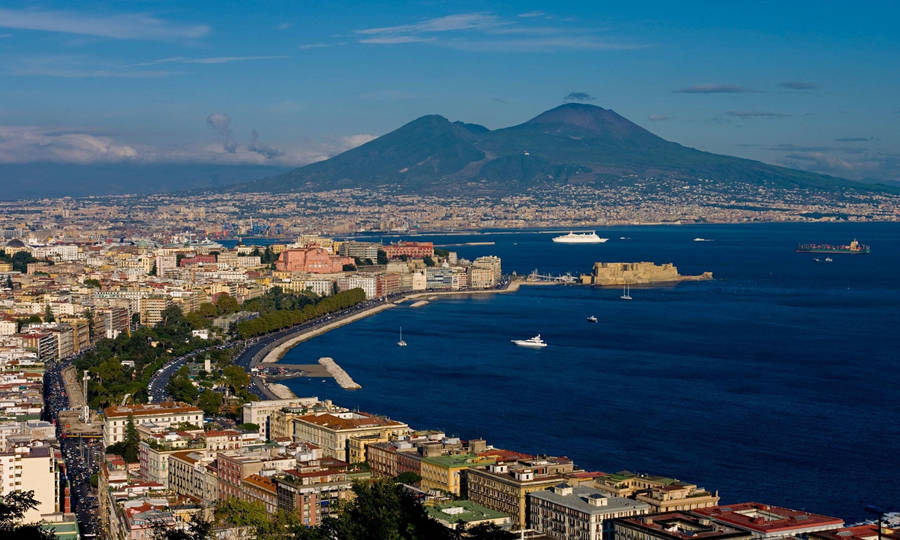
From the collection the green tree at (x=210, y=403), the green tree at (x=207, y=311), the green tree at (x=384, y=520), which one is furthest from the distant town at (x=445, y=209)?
the green tree at (x=384, y=520)

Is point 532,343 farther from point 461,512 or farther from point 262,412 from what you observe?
point 461,512

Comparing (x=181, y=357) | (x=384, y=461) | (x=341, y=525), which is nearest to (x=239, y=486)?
(x=384, y=461)

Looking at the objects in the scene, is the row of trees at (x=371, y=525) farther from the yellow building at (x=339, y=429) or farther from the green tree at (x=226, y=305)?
the green tree at (x=226, y=305)

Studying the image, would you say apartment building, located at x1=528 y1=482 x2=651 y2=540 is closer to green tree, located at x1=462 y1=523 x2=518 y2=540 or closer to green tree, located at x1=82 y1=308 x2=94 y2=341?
green tree, located at x1=462 y1=523 x2=518 y2=540

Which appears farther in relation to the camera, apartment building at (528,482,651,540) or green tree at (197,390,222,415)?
green tree at (197,390,222,415)

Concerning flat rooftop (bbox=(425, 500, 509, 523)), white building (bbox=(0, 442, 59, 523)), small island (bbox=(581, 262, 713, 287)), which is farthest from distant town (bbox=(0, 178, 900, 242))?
flat rooftop (bbox=(425, 500, 509, 523))

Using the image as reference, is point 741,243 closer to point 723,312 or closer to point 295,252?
point 295,252

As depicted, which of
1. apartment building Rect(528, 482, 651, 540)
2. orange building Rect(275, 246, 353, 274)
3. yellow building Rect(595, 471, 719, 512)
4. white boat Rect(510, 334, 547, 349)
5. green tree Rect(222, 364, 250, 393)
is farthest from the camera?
orange building Rect(275, 246, 353, 274)
